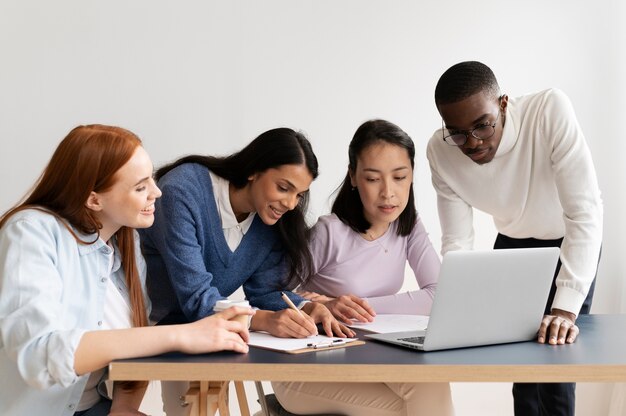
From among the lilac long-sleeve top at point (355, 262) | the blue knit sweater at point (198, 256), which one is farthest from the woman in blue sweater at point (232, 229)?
the lilac long-sleeve top at point (355, 262)

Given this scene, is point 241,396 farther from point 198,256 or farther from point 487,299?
point 487,299

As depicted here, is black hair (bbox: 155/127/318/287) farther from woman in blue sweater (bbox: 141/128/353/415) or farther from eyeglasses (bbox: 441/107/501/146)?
eyeglasses (bbox: 441/107/501/146)

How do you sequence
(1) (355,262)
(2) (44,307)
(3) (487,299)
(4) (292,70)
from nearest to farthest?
(2) (44,307)
(3) (487,299)
(1) (355,262)
(4) (292,70)

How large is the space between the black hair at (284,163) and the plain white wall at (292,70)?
103 cm

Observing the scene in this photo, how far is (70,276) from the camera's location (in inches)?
61.2

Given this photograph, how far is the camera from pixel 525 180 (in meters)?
2.17

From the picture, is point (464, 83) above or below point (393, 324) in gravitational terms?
above

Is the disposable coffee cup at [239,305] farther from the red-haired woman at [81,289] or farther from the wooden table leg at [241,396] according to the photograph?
the wooden table leg at [241,396]

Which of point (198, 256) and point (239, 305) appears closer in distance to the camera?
point (239, 305)

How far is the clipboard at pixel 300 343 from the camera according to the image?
1.51 m

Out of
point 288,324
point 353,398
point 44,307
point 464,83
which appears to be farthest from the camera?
point 464,83

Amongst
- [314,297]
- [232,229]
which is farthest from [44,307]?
[314,297]

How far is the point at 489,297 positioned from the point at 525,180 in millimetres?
732

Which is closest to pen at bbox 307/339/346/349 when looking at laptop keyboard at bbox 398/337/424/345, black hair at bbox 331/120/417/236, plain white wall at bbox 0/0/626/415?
laptop keyboard at bbox 398/337/424/345
